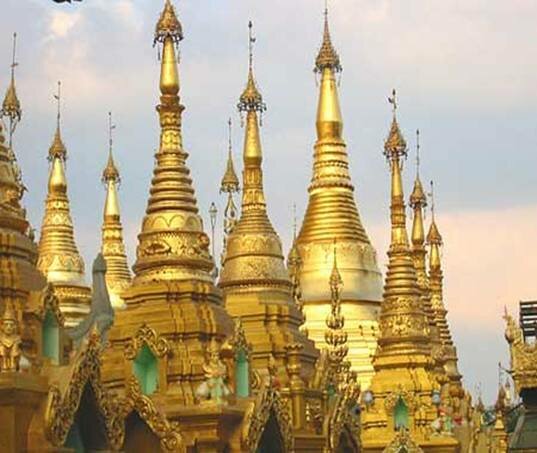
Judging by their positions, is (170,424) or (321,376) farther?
(321,376)

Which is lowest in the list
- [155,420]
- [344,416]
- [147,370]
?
[155,420]

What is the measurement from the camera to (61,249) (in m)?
37.3

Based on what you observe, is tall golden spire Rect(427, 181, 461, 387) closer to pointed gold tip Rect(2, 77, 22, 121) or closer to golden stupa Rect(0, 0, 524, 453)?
golden stupa Rect(0, 0, 524, 453)

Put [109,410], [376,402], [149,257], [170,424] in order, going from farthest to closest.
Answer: [376,402] → [149,257] → [170,424] → [109,410]

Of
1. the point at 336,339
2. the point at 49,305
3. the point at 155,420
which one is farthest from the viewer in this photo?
the point at 336,339

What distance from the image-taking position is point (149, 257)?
25.3 m

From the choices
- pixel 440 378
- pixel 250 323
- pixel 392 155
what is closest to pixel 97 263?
pixel 250 323

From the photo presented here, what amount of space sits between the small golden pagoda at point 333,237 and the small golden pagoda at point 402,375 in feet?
10.1

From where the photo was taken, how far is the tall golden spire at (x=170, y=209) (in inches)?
992

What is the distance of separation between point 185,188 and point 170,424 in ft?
15.9

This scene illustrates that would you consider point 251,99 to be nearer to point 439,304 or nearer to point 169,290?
point 169,290

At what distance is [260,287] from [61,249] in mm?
9142

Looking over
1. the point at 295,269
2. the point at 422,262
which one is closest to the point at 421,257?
the point at 422,262

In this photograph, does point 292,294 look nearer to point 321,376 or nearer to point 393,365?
point 321,376
